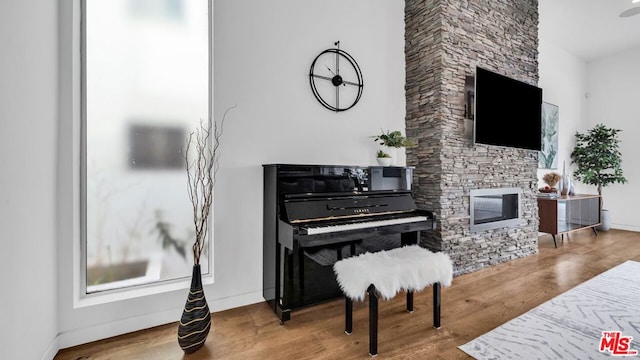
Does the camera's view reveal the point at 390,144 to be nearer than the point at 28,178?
No

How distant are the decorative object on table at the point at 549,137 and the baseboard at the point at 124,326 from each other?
201 inches

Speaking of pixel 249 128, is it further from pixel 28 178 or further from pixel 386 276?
pixel 386 276

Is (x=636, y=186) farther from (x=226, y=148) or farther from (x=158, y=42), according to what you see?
(x=158, y=42)

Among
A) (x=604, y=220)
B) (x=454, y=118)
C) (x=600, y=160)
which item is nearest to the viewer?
(x=454, y=118)

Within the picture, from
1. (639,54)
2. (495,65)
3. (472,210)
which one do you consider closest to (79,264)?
(472,210)

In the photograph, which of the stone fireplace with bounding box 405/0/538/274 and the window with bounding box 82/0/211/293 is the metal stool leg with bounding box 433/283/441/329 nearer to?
the stone fireplace with bounding box 405/0/538/274

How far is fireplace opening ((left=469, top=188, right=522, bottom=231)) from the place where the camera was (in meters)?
3.17

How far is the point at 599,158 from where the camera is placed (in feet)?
16.8

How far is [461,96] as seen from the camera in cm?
307

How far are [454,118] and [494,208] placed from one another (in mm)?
1229

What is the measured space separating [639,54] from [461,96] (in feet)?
16.2

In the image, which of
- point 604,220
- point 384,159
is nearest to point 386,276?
point 384,159

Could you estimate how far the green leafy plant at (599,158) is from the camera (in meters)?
5.08

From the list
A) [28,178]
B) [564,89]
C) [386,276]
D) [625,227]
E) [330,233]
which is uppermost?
[564,89]
